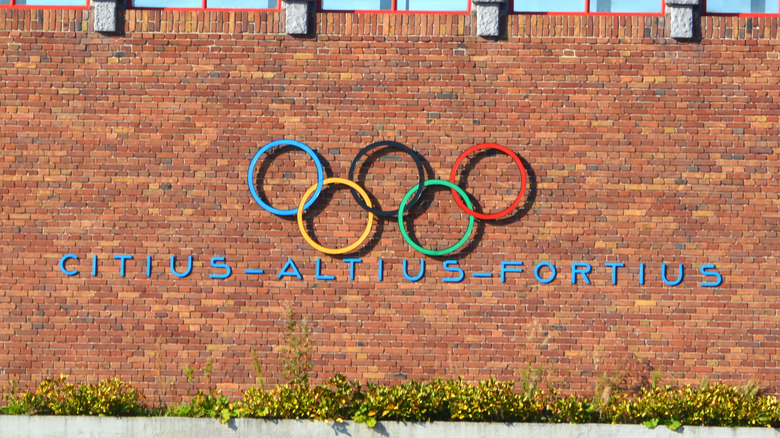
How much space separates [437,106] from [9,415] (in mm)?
6311

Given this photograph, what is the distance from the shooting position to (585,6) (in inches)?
418

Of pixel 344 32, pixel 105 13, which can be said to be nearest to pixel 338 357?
pixel 344 32

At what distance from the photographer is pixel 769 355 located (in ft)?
33.5

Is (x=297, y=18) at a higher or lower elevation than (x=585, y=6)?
lower

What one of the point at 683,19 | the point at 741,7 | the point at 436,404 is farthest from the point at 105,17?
the point at 741,7

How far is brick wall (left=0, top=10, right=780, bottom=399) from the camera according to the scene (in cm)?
1029

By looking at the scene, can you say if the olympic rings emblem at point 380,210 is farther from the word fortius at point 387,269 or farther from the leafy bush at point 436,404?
the leafy bush at point 436,404

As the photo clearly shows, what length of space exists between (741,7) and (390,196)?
5109mm

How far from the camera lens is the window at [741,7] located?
1057 cm

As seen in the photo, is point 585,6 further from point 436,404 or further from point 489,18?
point 436,404

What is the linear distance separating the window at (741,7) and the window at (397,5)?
124 inches

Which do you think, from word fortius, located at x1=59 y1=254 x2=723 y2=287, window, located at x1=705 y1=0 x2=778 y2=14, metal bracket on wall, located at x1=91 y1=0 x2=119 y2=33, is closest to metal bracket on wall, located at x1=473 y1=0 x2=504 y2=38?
window, located at x1=705 y1=0 x2=778 y2=14

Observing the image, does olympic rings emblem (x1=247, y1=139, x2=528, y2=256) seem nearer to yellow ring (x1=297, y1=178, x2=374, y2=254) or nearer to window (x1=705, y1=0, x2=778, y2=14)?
yellow ring (x1=297, y1=178, x2=374, y2=254)

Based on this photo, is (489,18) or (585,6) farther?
(585,6)
